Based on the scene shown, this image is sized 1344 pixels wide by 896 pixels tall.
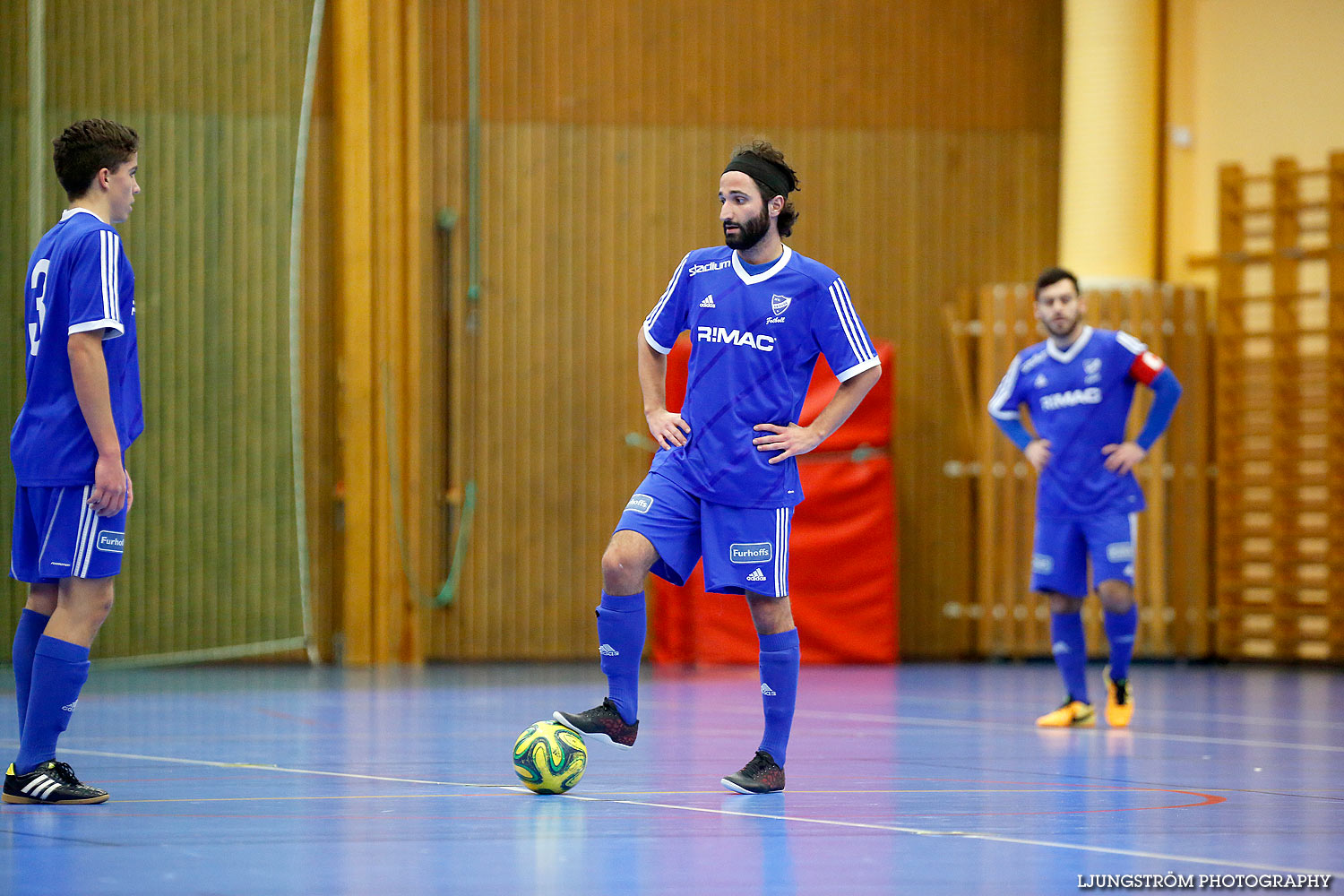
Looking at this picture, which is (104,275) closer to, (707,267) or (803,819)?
(707,267)

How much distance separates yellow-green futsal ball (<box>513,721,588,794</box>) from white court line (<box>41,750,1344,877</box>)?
45 mm

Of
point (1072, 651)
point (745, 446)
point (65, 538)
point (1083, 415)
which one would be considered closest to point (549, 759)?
point (745, 446)

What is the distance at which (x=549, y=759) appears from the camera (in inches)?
176

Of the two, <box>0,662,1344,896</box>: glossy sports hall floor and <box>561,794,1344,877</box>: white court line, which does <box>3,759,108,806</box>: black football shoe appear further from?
<box>561,794,1344,877</box>: white court line

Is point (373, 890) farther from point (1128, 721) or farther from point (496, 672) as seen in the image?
point (496, 672)

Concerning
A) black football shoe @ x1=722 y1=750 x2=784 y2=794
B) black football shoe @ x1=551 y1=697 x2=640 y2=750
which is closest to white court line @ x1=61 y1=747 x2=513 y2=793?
black football shoe @ x1=551 y1=697 x2=640 y2=750

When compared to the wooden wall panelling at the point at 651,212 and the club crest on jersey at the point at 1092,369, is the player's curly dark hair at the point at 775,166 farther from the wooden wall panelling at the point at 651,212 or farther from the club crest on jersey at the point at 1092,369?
the wooden wall panelling at the point at 651,212

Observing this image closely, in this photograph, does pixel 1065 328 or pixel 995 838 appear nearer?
pixel 995 838

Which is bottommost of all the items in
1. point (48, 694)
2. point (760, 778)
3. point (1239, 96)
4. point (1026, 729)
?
point (1026, 729)

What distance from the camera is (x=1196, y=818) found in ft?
13.5

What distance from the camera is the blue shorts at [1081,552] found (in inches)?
285

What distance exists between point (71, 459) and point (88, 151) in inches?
33.7

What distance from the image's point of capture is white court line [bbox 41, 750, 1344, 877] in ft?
11.1

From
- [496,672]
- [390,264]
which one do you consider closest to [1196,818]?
[496,672]
